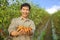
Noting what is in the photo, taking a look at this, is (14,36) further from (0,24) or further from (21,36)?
(0,24)

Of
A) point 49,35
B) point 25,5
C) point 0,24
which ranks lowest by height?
point 49,35

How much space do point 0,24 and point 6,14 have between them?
0.35 metres

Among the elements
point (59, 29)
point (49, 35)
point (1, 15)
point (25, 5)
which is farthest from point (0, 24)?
point (59, 29)

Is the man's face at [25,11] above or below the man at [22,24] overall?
above

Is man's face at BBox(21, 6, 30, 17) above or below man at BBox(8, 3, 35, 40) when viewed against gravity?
above

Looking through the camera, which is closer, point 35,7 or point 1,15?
point 1,15

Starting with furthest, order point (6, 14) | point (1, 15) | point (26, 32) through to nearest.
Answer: point (6, 14) < point (1, 15) < point (26, 32)

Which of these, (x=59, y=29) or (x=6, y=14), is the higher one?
(x=6, y=14)

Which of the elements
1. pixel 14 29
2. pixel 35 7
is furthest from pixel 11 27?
pixel 35 7

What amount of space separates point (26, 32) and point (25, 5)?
343mm

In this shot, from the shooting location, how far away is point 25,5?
2850mm

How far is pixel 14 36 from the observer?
2.71 metres

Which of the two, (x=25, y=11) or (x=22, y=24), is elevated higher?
(x=25, y=11)

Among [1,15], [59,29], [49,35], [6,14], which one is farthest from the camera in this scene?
[59,29]
